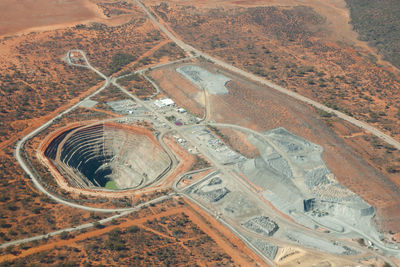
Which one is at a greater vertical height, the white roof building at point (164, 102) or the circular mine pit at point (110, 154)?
the white roof building at point (164, 102)

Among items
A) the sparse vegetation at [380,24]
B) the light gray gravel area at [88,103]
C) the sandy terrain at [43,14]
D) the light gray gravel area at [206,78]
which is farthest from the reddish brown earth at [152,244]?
the sandy terrain at [43,14]

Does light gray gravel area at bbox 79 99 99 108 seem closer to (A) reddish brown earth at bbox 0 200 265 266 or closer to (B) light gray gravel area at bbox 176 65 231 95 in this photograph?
(B) light gray gravel area at bbox 176 65 231 95

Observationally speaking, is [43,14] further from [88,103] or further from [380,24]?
[380,24]

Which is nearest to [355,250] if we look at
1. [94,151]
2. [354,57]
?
[94,151]

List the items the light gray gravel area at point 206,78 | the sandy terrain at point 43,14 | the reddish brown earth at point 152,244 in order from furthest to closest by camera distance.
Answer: the sandy terrain at point 43,14 < the light gray gravel area at point 206,78 < the reddish brown earth at point 152,244

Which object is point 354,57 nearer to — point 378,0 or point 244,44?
point 244,44

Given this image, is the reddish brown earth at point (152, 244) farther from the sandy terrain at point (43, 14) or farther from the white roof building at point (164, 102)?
the sandy terrain at point (43, 14)

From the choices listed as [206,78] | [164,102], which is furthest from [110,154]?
[206,78]

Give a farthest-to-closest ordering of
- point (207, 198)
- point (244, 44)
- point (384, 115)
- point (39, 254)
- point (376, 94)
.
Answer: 1. point (244, 44)
2. point (376, 94)
3. point (384, 115)
4. point (207, 198)
5. point (39, 254)

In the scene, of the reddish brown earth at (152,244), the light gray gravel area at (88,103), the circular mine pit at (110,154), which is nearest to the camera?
the reddish brown earth at (152,244)
